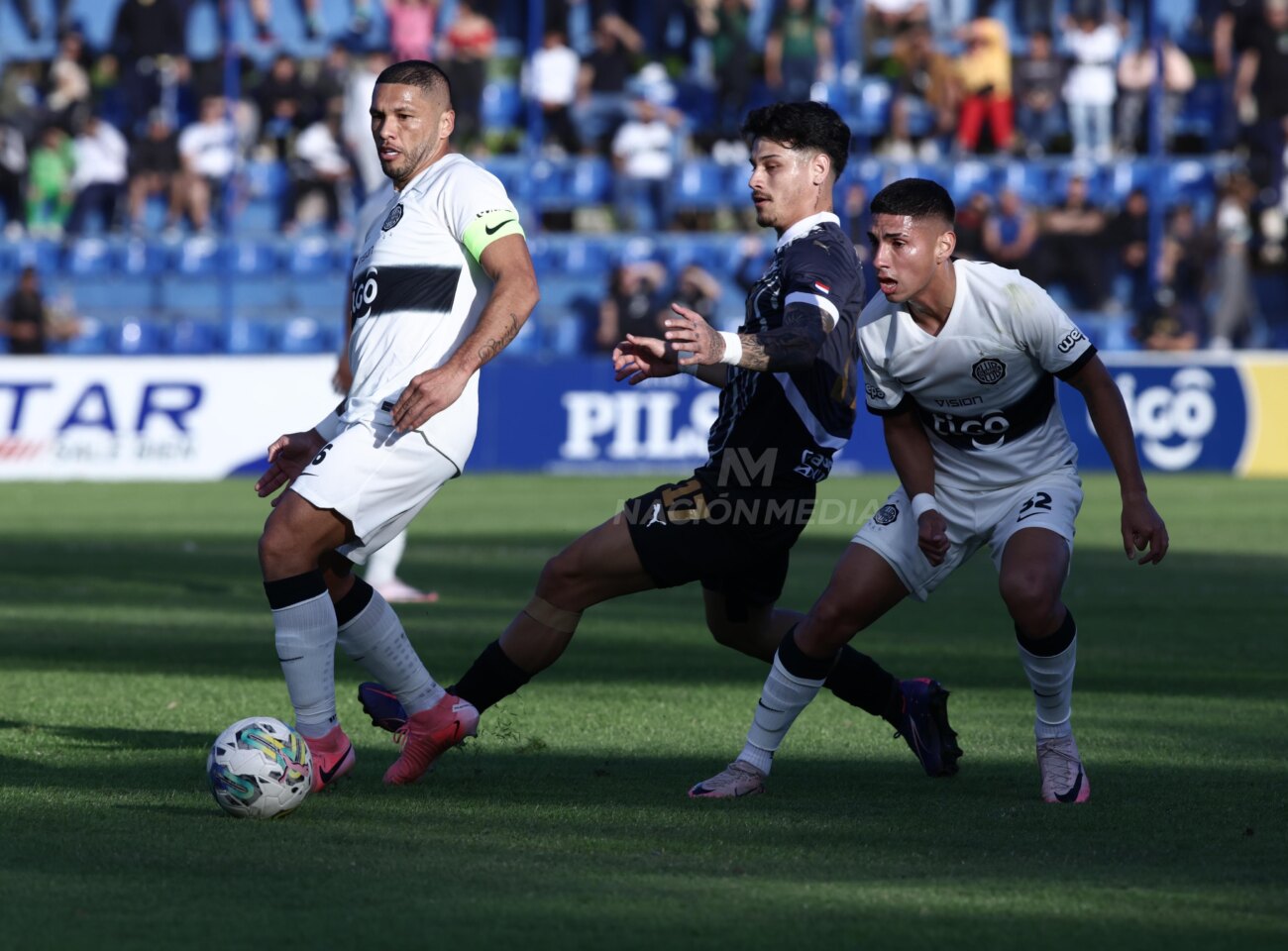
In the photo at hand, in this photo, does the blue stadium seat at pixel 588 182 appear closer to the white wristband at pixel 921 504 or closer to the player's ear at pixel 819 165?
the player's ear at pixel 819 165

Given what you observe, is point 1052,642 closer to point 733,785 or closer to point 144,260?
point 733,785

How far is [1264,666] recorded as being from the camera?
9.38 metres

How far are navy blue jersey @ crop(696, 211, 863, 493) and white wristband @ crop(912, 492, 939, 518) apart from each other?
296 millimetres

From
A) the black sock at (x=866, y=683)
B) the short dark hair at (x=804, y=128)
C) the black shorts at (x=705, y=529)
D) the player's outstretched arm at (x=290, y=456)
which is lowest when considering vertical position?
the black sock at (x=866, y=683)

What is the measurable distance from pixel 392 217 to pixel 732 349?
1.38 meters

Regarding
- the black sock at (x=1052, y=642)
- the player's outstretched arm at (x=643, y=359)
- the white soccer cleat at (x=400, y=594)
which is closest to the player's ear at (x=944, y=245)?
the player's outstretched arm at (x=643, y=359)

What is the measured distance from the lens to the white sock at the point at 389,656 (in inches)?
254

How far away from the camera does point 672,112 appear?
2673 centimetres

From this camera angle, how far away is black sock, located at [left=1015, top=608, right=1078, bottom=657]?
614 centimetres

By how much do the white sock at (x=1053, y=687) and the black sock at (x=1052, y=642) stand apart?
0.05ft

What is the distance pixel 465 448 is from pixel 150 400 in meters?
16.3

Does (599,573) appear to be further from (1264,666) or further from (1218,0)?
(1218,0)

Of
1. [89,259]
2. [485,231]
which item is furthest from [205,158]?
[485,231]

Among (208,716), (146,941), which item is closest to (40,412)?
(208,716)
